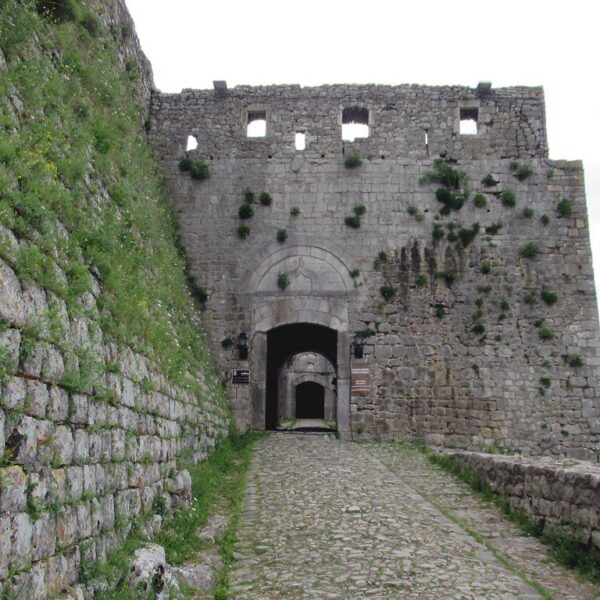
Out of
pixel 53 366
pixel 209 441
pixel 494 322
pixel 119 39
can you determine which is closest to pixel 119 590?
pixel 53 366

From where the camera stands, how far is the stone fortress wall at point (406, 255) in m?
14.5

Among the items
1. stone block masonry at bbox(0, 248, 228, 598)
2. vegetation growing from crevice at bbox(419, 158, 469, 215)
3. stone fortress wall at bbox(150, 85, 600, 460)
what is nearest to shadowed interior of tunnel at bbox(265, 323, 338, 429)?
stone fortress wall at bbox(150, 85, 600, 460)

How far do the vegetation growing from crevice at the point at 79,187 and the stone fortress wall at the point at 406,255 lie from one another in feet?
13.3

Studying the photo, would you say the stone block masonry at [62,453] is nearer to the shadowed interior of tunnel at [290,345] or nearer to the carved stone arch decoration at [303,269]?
the carved stone arch decoration at [303,269]

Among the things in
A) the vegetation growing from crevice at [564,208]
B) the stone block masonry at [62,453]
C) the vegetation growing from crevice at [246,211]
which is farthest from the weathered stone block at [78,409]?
the vegetation growing from crevice at [564,208]

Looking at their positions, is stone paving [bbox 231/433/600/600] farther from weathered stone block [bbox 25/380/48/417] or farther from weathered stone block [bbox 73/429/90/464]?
weathered stone block [bbox 25/380/48/417]

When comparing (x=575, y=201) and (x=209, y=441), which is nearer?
(x=209, y=441)

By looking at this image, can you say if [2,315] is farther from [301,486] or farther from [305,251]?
[305,251]

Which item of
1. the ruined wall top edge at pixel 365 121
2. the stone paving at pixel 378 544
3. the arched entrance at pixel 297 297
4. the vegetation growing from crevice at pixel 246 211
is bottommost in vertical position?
the stone paving at pixel 378 544

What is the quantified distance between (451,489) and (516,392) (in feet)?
18.7

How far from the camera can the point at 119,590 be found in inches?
165

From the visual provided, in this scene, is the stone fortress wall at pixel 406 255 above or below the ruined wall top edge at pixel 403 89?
below

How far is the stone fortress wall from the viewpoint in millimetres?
14539

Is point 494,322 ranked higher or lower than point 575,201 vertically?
lower
